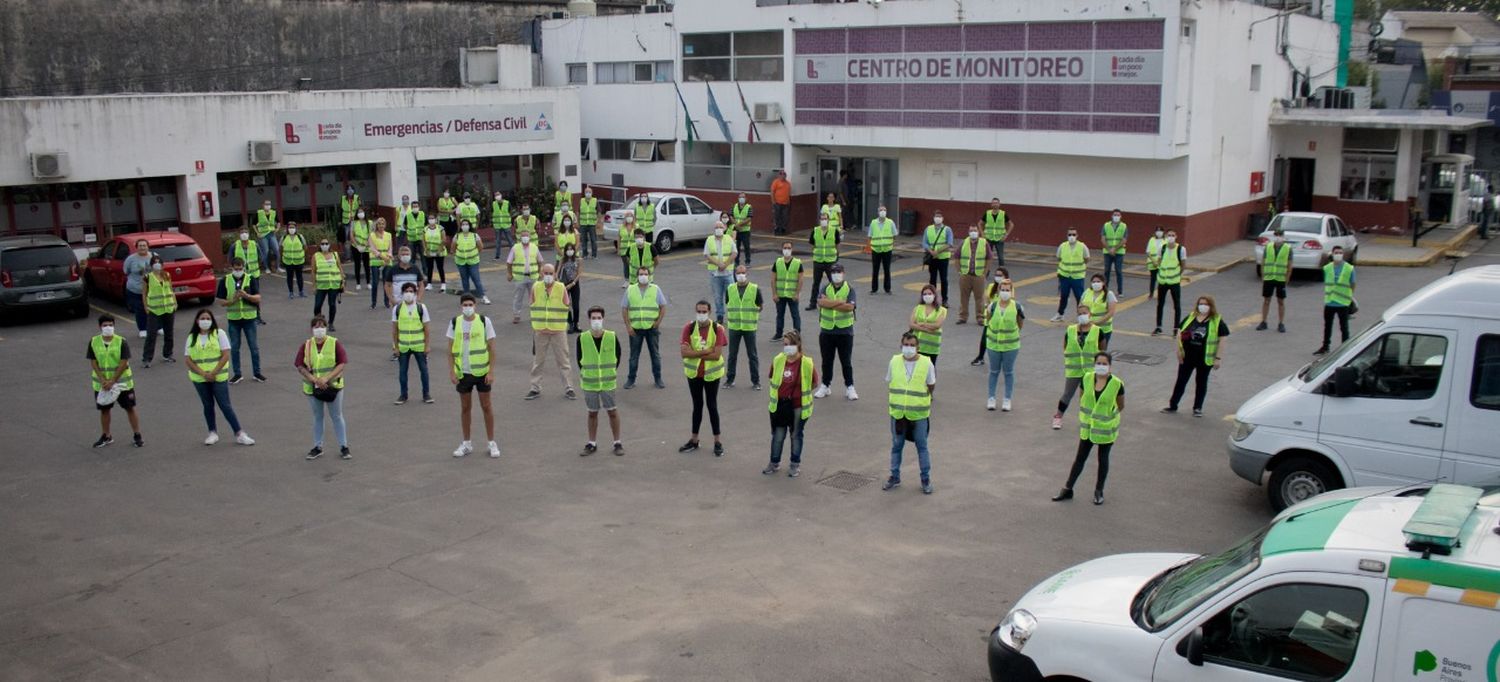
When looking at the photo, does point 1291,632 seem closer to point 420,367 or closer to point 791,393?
point 791,393

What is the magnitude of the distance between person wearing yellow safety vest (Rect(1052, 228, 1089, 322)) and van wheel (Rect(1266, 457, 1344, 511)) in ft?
30.2

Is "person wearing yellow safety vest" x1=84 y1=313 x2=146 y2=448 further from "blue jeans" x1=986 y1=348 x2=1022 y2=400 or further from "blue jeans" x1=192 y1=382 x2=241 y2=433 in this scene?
"blue jeans" x1=986 y1=348 x2=1022 y2=400

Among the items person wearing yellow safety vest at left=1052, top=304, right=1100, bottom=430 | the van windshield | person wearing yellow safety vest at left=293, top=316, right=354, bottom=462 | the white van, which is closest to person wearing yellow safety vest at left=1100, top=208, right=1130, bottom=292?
person wearing yellow safety vest at left=1052, top=304, right=1100, bottom=430

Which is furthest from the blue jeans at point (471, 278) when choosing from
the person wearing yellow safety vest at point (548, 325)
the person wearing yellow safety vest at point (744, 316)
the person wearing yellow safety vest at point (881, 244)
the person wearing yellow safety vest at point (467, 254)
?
the person wearing yellow safety vest at point (744, 316)

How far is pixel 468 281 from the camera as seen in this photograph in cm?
2383

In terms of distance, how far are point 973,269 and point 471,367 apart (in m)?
10.0

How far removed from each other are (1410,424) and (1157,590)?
4892 millimetres

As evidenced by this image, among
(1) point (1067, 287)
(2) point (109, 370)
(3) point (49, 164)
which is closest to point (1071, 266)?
(1) point (1067, 287)

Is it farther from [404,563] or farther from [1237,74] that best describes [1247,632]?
[1237,74]

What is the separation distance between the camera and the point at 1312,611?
20.1 ft

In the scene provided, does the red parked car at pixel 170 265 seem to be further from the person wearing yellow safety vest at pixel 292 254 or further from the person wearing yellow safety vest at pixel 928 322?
the person wearing yellow safety vest at pixel 928 322

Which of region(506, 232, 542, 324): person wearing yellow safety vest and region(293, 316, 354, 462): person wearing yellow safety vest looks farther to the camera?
region(506, 232, 542, 324): person wearing yellow safety vest

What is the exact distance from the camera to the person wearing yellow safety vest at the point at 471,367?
45.1 ft

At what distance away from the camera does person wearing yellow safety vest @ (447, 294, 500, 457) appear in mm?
13734
